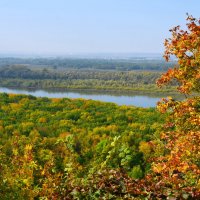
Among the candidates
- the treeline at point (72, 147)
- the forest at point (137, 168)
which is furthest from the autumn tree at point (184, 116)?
the treeline at point (72, 147)

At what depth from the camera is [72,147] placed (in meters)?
7.31

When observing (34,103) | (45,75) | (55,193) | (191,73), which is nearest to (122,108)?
(34,103)

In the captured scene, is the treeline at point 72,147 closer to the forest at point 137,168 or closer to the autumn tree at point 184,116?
the forest at point 137,168

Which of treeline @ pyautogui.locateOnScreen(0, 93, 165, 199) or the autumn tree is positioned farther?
the autumn tree

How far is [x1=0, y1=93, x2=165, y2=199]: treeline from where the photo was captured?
6598 mm

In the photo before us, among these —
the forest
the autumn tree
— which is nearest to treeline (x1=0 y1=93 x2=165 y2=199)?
the forest

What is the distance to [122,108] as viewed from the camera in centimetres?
2861

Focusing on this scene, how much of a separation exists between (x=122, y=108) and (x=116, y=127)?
Result: 18.2 feet

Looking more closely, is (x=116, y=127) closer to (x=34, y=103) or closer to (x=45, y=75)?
(x=34, y=103)

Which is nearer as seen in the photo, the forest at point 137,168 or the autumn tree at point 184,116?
the forest at point 137,168

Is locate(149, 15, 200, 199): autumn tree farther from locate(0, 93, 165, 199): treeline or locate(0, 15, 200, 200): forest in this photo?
locate(0, 93, 165, 199): treeline

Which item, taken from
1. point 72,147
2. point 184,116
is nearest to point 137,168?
point 184,116

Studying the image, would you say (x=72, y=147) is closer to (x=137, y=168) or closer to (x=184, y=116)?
(x=184, y=116)

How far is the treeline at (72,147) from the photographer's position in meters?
6.60
